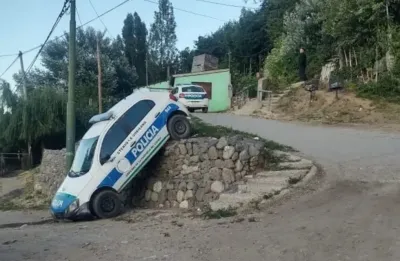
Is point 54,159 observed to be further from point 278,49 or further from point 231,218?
point 278,49

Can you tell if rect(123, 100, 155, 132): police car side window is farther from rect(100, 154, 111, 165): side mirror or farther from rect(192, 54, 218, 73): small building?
rect(192, 54, 218, 73): small building

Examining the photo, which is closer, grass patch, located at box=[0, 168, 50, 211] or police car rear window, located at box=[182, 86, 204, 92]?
grass patch, located at box=[0, 168, 50, 211]

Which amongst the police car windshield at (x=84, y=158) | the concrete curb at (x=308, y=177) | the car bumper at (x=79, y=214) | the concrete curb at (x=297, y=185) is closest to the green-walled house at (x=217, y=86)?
the police car windshield at (x=84, y=158)

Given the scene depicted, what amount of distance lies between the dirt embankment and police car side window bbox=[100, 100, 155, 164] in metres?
9.11

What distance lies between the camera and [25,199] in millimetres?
19484

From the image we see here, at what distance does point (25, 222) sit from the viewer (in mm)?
13078

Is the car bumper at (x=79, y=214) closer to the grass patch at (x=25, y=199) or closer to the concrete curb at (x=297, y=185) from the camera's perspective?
the concrete curb at (x=297, y=185)

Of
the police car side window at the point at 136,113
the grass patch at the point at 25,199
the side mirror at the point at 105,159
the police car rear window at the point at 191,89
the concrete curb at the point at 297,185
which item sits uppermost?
the police car rear window at the point at 191,89

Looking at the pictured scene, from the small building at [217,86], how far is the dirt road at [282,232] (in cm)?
2278

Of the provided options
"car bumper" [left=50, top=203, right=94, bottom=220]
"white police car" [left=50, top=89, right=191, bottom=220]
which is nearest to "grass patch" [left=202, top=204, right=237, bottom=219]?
"white police car" [left=50, top=89, right=191, bottom=220]

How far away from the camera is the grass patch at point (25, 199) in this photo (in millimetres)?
17594

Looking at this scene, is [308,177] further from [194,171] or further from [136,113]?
[136,113]

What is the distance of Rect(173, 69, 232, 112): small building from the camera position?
34.6 m

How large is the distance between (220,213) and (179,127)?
15.5 ft
